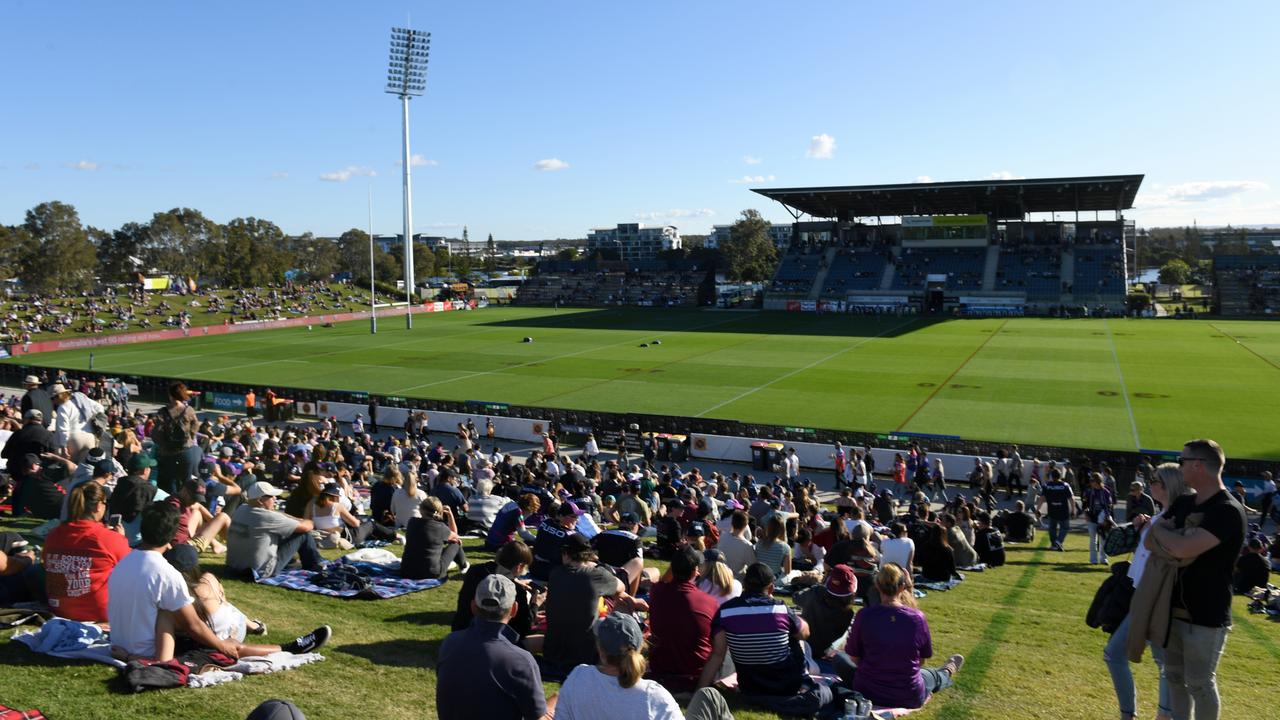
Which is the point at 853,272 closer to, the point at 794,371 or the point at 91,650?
the point at 794,371

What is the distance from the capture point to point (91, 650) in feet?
21.0

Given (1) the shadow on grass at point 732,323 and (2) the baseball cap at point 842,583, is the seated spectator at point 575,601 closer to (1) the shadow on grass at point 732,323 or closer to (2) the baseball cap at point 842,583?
(2) the baseball cap at point 842,583

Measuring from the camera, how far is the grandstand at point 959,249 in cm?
8594

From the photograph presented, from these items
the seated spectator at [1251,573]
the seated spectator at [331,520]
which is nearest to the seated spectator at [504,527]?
the seated spectator at [331,520]

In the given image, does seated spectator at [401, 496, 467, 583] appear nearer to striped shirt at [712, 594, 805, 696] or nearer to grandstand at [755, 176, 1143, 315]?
striped shirt at [712, 594, 805, 696]

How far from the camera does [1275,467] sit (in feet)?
74.5

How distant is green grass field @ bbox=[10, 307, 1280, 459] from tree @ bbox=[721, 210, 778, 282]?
5893 centimetres

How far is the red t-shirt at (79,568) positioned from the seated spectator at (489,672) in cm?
363

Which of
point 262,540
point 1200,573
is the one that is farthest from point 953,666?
point 262,540

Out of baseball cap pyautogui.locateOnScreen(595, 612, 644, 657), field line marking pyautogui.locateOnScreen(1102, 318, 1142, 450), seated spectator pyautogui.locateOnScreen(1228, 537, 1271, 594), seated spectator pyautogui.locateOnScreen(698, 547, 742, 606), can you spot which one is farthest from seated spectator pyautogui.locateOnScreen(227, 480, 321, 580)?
field line marking pyautogui.locateOnScreen(1102, 318, 1142, 450)

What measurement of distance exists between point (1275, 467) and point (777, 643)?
74.1 feet

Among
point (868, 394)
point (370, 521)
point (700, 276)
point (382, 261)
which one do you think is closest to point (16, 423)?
point (370, 521)

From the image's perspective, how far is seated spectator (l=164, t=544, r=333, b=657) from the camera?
6.46m

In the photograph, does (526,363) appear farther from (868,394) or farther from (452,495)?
(452,495)
